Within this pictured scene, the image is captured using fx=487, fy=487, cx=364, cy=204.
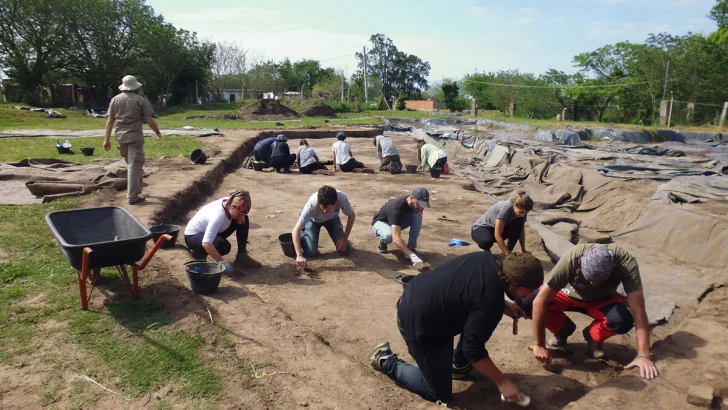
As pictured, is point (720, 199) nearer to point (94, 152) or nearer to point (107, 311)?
point (107, 311)

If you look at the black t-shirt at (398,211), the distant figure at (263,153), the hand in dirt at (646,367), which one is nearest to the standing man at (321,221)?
the black t-shirt at (398,211)

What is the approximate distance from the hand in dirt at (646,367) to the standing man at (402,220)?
8.90ft

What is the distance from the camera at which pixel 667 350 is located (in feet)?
12.6

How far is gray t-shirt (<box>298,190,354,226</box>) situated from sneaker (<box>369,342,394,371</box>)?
2.19 m

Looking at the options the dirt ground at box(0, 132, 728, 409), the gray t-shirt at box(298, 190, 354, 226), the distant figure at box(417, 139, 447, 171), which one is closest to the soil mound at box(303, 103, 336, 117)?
the distant figure at box(417, 139, 447, 171)

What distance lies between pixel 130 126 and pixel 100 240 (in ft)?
9.82

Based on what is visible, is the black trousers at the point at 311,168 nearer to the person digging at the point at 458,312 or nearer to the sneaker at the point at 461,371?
the sneaker at the point at 461,371

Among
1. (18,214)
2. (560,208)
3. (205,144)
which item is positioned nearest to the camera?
(18,214)

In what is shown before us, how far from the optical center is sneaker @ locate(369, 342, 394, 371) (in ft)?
11.8

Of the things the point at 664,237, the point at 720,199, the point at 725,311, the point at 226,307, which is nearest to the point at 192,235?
the point at 226,307

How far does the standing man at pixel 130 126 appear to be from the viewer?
6980 mm

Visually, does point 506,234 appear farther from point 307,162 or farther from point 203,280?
point 307,162

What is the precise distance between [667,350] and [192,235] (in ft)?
14.7

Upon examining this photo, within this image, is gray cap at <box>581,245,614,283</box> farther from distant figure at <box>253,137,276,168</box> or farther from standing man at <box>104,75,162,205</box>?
distant figure at <box>253,137,276,168</box>
